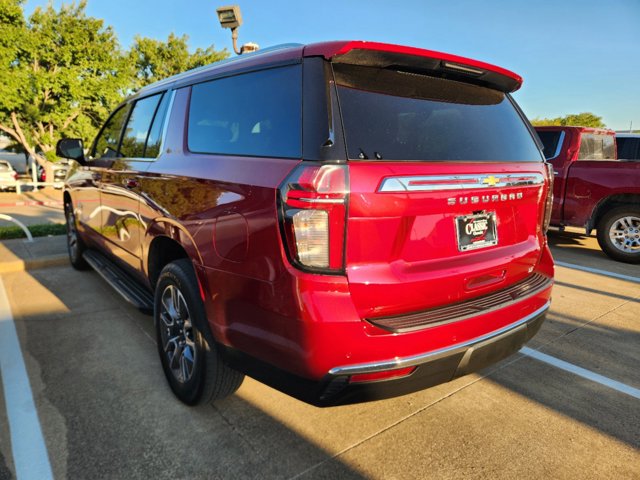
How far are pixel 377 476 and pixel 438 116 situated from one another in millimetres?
1752

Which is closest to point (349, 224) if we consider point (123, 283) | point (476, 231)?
point (476, 231)

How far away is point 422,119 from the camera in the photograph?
207 cm

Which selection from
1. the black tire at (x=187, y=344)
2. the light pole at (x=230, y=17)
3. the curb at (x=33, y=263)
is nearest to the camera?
the black tire at (x=187, y=344)

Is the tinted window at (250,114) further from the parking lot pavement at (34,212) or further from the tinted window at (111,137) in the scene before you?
the parking lot pavement at (34,212)

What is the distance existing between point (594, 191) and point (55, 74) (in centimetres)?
2193

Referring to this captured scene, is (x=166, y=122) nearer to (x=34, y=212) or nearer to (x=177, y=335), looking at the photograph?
(x=177, y=335)

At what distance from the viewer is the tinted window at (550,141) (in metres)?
7.07

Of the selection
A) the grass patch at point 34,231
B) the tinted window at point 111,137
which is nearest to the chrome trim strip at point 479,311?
the tinted window at point 111,137

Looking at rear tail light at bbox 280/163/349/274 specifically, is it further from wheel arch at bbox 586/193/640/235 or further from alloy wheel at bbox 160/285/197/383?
wheel arch at bbox 586/193/640/235

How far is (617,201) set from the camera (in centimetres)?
657

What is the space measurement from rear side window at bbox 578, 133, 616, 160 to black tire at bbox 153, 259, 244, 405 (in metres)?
6.88

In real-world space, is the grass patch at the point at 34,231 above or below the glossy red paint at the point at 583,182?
below

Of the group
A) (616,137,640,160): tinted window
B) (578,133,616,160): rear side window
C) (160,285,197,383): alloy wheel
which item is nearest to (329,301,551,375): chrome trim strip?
(160,285,197,383): alloy wheel

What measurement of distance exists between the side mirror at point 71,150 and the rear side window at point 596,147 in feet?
23.4
